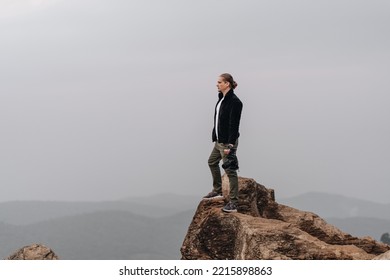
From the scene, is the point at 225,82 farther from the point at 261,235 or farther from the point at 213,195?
the point at 261,235

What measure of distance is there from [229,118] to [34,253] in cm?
830

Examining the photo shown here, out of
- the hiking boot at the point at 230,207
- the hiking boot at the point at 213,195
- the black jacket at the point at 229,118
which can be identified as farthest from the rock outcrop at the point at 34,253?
the black jacket at the point at 229,118

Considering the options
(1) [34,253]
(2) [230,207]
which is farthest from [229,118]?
(1) [34,253]

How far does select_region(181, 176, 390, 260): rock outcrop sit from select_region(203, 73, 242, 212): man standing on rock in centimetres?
78

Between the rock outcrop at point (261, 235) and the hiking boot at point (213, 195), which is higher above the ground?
the hiking boot at point (213, 195)

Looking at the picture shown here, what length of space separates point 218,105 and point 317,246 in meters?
4.72

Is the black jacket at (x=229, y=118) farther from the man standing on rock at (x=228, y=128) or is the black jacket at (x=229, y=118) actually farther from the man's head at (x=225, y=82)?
the man's head at (x=225, y=82)

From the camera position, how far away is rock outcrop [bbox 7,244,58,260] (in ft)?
53.8

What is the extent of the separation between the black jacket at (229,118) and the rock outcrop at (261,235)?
2.27m

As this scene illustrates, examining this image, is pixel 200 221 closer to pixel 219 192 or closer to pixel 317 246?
pixel 219 192

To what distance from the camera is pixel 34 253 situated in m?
16.5

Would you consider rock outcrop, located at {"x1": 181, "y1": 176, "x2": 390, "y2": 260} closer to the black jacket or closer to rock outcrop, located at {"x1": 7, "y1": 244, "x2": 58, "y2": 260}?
the black jacket

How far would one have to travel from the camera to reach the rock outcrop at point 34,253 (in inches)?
646
